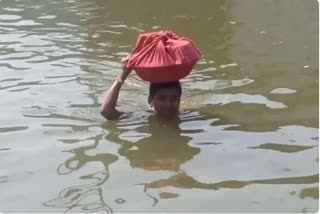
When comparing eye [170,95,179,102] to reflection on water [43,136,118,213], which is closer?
reflection on water [43,136,118,213]

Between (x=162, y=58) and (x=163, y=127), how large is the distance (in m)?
0.64

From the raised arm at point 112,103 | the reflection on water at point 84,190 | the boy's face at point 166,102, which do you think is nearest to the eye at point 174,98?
the boy's face at point 166,102

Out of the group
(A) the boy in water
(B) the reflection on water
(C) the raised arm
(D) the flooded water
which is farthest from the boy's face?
(B) the reflection on water

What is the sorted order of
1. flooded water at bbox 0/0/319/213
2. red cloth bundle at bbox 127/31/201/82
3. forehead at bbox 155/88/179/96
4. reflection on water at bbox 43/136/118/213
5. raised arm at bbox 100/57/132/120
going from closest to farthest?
reflection on water at bbox 43/136/118/213 < flooded water at bbox 0/0/319/213 < red cloth bundle at bbox 127/31/201/82 < forehead at bbox 155/88/179/96 < raised arm at bbox 100/57/132/120

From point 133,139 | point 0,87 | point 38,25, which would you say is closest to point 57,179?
point 133,139

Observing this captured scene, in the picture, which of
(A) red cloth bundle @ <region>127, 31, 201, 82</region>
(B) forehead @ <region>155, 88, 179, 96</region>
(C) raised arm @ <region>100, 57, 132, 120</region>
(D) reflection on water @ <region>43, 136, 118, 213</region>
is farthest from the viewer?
(C) raised arm @ <region>100, 57, 132, 120</region>

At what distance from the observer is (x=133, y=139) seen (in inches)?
216

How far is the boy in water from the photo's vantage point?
18.8 feet

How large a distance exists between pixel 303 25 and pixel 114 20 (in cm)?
309

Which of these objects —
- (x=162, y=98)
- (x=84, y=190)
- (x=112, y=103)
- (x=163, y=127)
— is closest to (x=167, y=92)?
(x=162, y=98)

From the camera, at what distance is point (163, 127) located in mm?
5766

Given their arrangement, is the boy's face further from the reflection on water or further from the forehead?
the reflection on water

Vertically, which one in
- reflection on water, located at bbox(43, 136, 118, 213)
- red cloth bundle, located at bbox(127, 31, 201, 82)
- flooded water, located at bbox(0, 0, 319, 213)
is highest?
red cloth bundle, located at bbox(127, 31, 201, 82)

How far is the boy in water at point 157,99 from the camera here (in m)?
5.74
